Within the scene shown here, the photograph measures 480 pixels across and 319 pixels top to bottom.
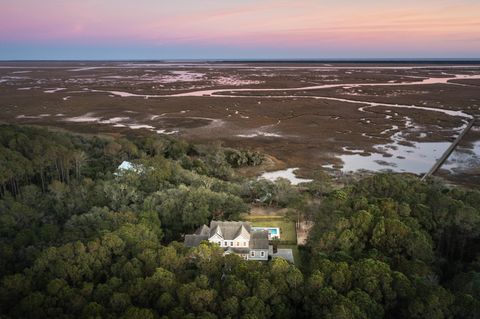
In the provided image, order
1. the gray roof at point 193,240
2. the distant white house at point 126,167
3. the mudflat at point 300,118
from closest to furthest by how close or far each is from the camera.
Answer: the gray roof at point 193,240 → the distant white house at point 126,167 → the mudflat at point 300,118

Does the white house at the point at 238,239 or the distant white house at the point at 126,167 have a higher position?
the distant white house at the point at 126,167

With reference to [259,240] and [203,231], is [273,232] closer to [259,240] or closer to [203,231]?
[259,240]

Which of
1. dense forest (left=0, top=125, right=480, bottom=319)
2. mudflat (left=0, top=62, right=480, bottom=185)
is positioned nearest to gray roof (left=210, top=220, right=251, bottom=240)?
dense forest (left=0, top=125, right=480, bottom=319)

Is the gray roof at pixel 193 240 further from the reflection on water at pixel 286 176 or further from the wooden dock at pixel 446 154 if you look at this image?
the wooden dock at pixel 446 154

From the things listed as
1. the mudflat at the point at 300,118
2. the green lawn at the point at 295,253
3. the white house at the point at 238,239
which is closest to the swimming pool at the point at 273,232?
the green lawn at the point at 295,253

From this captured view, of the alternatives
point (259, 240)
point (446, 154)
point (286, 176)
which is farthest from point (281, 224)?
point (446, 154)

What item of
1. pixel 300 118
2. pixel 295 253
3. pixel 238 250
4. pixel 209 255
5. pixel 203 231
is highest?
pixel 300 118

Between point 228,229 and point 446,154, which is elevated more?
point 228,229

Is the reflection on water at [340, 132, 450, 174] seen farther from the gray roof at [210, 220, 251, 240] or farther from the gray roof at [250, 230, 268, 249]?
the gray roof at [210, 220, 251, 240]

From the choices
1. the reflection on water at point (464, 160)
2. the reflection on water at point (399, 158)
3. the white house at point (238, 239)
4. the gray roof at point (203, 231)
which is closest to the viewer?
the white house at point (238, 239)
